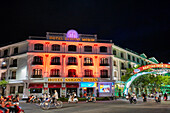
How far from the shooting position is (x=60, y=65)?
3909cm

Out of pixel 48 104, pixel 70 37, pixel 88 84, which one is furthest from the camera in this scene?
pixel 70 37

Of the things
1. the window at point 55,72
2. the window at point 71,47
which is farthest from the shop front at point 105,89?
the window at point 71,47

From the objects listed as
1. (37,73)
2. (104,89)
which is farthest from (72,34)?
(104,89)

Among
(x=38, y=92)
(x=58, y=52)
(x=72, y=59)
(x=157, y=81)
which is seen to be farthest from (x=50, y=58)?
(x=157, y=81)

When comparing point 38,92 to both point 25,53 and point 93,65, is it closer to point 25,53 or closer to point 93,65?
point 25,53

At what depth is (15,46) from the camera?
41.8m

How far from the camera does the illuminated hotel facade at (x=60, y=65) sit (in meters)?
37.6

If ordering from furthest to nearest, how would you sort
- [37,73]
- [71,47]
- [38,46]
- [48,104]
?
1. [71,47]
2. [38,46]
3. [37,73]
4. [48,104]

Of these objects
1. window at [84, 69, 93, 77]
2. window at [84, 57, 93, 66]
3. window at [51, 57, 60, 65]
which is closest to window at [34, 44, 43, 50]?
window at [51, 57, 60, 65]

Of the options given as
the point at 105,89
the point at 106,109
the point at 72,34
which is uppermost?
the point at 72,34

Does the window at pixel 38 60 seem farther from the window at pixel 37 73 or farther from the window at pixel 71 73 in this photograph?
the window at pixel 71 73

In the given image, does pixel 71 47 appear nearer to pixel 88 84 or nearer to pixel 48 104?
pixel 88 84

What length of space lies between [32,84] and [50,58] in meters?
6.80

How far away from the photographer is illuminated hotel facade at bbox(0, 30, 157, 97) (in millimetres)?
37562
